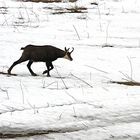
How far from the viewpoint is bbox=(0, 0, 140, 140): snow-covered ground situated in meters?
5.65

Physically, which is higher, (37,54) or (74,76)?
(37,54)

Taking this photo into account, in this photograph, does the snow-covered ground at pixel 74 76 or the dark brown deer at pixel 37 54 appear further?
the dark brown deer at pixel 37 54

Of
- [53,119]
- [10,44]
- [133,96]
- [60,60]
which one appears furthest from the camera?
[10,44]

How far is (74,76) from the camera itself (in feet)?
28.4

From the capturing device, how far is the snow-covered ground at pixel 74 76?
5652 mm

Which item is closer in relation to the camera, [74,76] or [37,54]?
[74,76]

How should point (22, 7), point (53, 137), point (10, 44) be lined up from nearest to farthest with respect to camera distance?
1. point (53, 137)
2. point (10, 44)
3. point (22, 7)

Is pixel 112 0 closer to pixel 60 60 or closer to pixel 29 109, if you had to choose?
pixel 60 60

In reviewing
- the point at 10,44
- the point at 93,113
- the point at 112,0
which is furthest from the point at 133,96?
the point at 112,0

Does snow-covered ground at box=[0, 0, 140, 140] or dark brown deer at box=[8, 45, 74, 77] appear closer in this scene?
snow-covered ground at box=[0, 0, 140, 140]

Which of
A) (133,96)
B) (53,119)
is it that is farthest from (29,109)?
(133,96)

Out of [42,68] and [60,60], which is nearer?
[42,68]

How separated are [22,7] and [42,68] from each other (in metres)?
7.88

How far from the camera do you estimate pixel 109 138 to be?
17.6 ft
